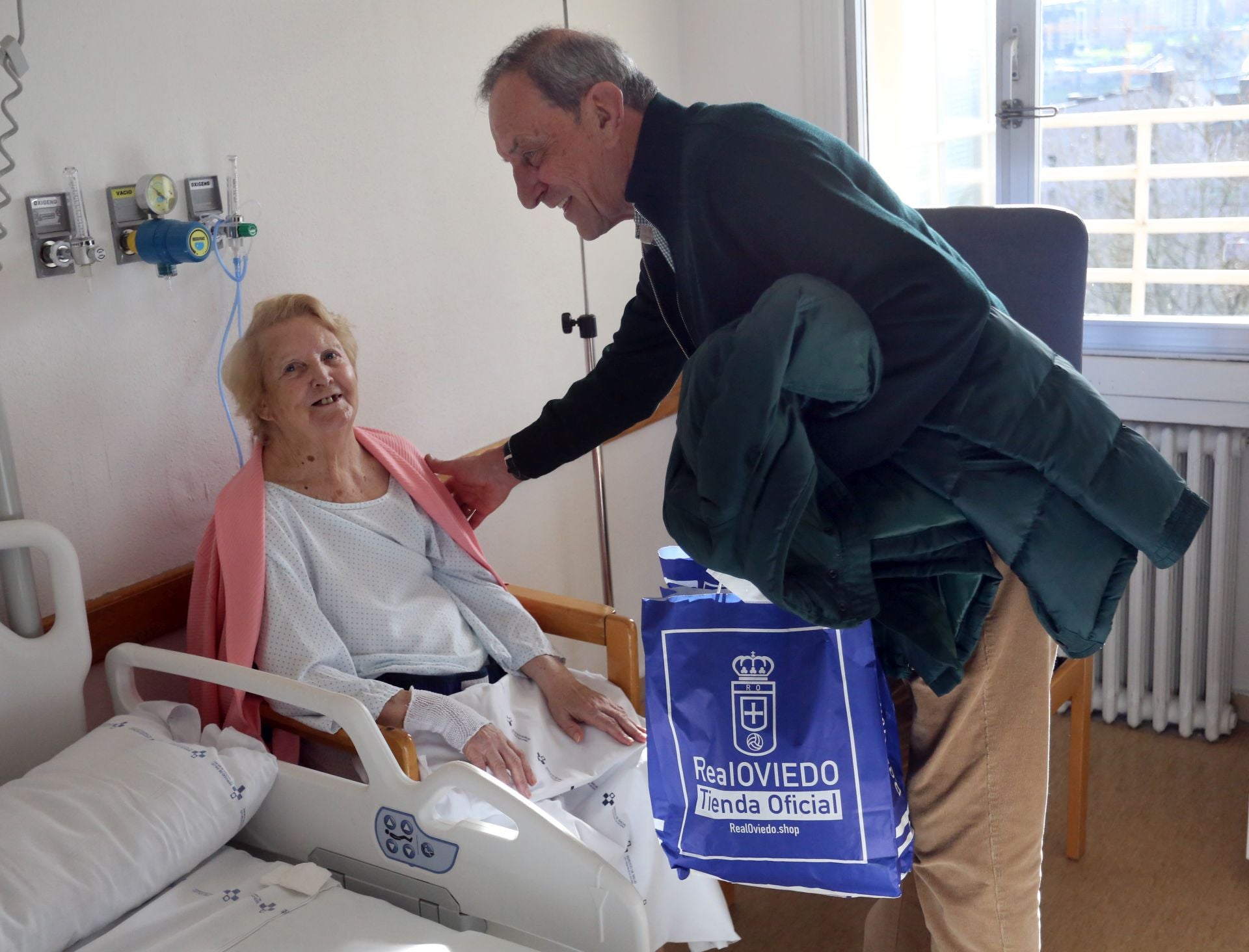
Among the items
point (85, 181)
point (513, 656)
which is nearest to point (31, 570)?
point (85, 181)

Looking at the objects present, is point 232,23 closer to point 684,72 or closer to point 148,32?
point 148,32

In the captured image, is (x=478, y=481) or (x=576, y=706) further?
(x=478, y=481)

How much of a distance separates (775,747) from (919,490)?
1.16 feet

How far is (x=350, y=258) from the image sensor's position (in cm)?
213

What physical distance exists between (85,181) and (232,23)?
39cm

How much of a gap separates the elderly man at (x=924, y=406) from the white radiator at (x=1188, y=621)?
1.35 metres

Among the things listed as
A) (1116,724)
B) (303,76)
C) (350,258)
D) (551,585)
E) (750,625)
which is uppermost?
(303,76)

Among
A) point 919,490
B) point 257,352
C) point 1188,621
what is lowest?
point 1188,621

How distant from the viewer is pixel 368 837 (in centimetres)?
149

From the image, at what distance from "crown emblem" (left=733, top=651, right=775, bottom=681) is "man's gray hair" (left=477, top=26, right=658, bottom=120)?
678mm

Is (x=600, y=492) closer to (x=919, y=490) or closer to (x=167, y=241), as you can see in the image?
(x=167, y=241)

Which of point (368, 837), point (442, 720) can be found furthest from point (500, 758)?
point (368, 837)

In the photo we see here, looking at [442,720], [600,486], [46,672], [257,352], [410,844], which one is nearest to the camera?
[410,844]

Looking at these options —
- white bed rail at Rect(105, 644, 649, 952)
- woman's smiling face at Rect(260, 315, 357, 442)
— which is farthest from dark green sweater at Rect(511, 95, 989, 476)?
woman's smiling face at Rect(260, 315, 357, 442)
